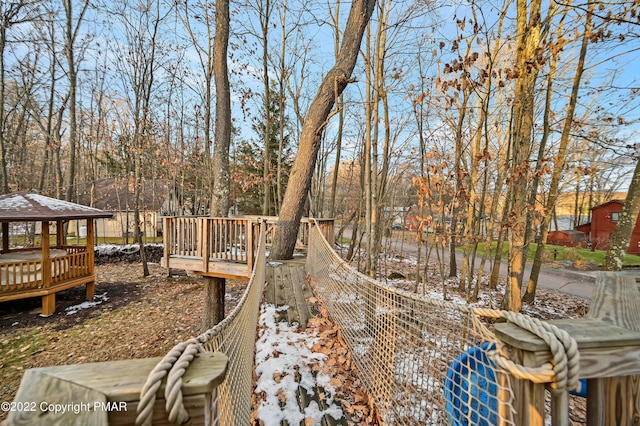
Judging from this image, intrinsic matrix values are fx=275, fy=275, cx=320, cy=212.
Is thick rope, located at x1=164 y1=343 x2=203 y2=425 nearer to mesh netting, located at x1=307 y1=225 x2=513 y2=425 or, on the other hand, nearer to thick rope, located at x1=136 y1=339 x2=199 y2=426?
thick rope, located at x1=136 y1=339 x2=199 y2=426

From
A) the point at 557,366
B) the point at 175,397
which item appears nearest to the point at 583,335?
the point at 557,366

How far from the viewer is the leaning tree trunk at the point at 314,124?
5.47 metres

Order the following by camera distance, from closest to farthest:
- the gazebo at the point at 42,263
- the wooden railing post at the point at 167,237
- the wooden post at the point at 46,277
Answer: the wooden railing post at the point at 167,237
the gazebo at the point at 42,263
the wooden post at the point at 46,277

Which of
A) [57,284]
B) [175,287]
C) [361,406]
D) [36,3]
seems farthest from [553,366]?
[36,3]

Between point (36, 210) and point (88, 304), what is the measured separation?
9.73 feet

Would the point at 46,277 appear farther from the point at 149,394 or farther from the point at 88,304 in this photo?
the point at 149,394

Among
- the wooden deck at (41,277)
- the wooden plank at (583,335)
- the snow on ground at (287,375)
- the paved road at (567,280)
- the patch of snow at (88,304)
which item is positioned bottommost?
the patch of snow at (88,304)

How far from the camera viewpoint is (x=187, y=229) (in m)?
6.63

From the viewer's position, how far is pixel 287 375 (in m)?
2.59

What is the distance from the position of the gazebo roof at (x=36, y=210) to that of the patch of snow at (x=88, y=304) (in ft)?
8.39

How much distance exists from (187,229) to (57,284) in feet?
14.5

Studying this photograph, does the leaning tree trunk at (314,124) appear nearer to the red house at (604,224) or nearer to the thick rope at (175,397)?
the thick rope at (175,397)

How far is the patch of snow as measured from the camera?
7614mm

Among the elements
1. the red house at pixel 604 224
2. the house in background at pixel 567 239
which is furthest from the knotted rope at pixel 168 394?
the house in background at pixel 567 239
